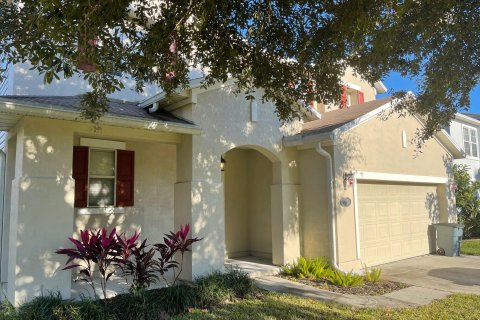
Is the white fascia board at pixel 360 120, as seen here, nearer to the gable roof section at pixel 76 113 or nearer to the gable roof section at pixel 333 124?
the gable roof section at pixel 333 124

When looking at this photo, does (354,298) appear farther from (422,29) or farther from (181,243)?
(422,29)

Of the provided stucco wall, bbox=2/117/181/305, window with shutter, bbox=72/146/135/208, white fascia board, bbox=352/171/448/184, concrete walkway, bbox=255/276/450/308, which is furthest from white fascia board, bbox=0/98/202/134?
white fascia board, bbox=352/171/448/184

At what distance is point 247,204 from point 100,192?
15.7 feet

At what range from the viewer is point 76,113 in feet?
23.1

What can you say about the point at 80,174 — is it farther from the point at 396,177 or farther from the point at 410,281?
the point at 396,177

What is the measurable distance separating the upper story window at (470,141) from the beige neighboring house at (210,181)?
31.6 ft

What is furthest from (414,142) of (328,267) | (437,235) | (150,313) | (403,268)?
(150,313)

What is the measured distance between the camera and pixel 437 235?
13.6 metres

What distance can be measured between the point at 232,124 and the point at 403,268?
631 centimetres

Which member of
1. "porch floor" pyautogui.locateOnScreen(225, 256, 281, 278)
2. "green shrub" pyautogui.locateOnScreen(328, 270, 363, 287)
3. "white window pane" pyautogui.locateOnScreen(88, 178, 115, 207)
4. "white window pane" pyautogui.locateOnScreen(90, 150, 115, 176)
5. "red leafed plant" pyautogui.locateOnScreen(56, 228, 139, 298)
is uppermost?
"white window pane" pyautogui.locateOnScreen(90, 150, 115, 176)

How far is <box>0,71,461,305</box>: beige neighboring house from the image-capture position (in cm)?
698

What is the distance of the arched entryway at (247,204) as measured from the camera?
38.9 feet

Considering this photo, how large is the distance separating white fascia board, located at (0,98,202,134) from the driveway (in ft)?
20.4

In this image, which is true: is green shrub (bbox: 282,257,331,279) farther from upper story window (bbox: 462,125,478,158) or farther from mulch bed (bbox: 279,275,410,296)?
upper story window (bbox: 462,125,478,158)
